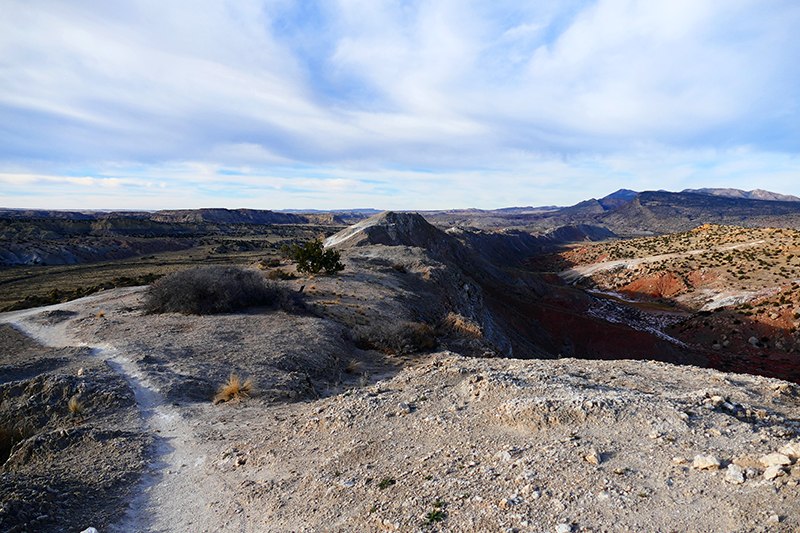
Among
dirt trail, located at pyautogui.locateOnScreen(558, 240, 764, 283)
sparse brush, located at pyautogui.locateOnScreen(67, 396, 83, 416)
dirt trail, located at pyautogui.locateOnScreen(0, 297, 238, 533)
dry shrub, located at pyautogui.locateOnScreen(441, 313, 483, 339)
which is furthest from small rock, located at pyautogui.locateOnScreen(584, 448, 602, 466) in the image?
dirt trail, located at pyautogui.locateOnScreen(558, 240, 764, 283)

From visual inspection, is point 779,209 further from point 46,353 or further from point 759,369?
point 46,353

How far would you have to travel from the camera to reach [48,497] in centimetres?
453

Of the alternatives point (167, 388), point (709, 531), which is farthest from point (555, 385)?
point (167, 388)

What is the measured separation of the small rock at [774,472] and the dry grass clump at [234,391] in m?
8.50

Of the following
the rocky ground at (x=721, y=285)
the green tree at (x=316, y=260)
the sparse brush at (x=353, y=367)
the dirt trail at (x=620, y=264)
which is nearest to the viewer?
the sparse brush at (x=353, y=367)

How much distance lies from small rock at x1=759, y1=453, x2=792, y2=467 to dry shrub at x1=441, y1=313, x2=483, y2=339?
11.0m

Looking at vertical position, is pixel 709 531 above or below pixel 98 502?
above

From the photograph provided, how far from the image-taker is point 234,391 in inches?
330

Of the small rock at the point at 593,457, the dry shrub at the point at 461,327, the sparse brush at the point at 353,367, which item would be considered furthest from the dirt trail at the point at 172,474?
the dry shrub at the point at 461,327

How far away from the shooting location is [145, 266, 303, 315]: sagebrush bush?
47.4 feet

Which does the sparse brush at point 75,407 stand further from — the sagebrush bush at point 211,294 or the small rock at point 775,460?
the small rock at point 775,460

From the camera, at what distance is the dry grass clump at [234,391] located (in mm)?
8281

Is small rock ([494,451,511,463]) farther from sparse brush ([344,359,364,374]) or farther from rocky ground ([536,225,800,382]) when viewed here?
rocky ground ([536,225,800,382])

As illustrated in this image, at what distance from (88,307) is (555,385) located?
18606 mm
